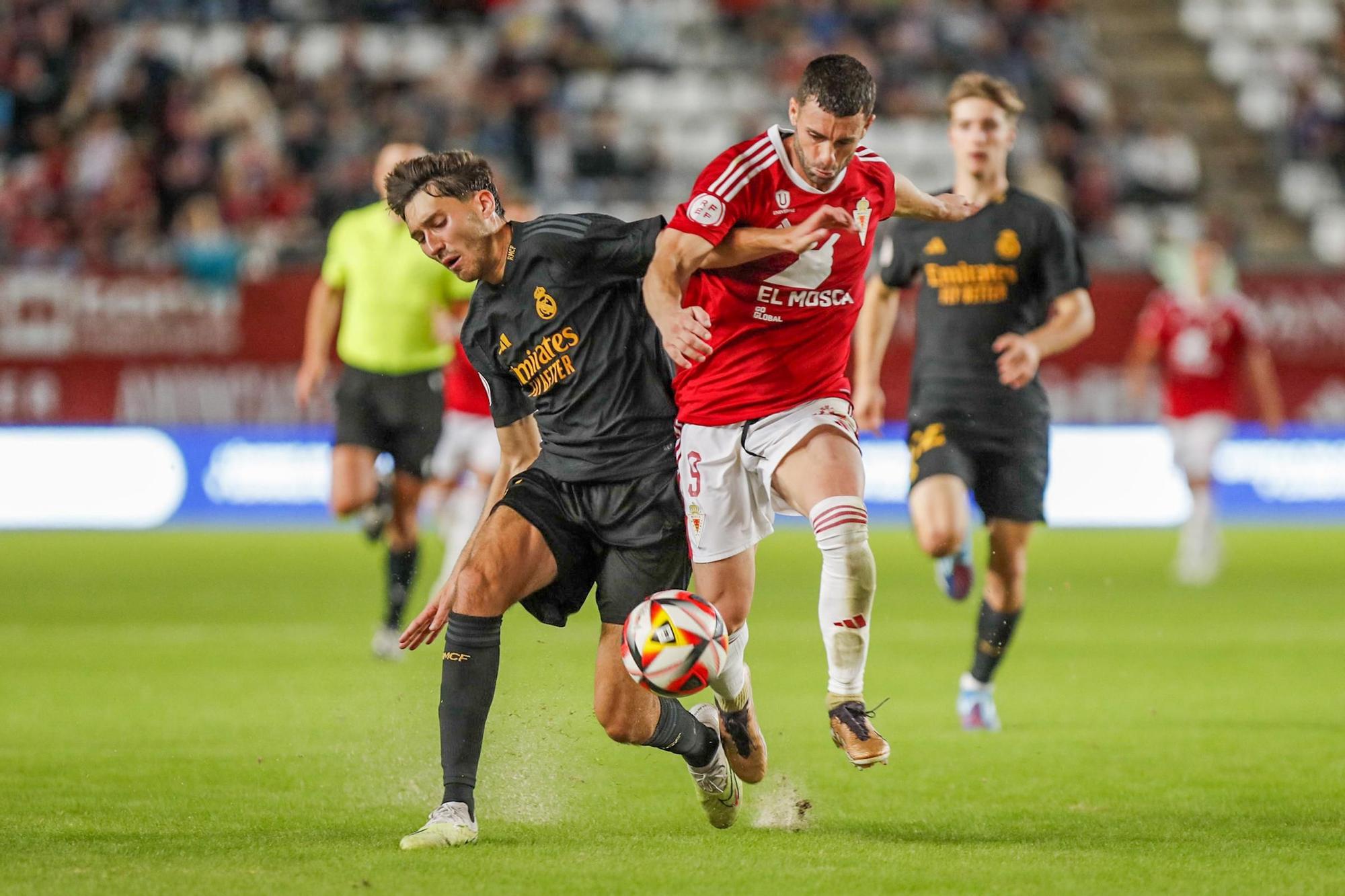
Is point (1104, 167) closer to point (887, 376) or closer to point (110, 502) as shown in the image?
point (887, 376)

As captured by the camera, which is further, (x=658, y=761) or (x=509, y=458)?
(x=658, y=761)

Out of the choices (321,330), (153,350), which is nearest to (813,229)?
(321,330)

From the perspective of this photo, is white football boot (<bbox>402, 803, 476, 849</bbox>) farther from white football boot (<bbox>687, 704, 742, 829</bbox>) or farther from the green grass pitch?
white football boot (<bbox>687, 704, 742, 829</bbox>)

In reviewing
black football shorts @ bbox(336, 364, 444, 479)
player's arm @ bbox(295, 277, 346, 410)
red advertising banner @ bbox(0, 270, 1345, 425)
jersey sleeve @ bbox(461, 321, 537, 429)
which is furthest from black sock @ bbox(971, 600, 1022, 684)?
red advertising banner @ bbox(0, 270, 1345, 425)

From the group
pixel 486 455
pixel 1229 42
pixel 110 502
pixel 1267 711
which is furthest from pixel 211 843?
pixel 1229 42

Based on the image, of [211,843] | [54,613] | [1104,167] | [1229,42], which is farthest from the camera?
[1229,42]

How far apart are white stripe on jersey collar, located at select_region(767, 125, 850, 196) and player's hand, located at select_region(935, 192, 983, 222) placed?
0.58 meters

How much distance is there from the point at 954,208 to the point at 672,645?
201cm

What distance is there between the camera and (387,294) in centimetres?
1028

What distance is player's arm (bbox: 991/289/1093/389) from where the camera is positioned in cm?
716

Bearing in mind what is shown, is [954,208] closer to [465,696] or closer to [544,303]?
[544,303]

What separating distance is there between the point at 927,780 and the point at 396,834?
1.99m

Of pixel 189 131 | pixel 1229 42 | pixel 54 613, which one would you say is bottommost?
Answer: pixel 54 613

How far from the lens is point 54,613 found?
1191 centimetres
